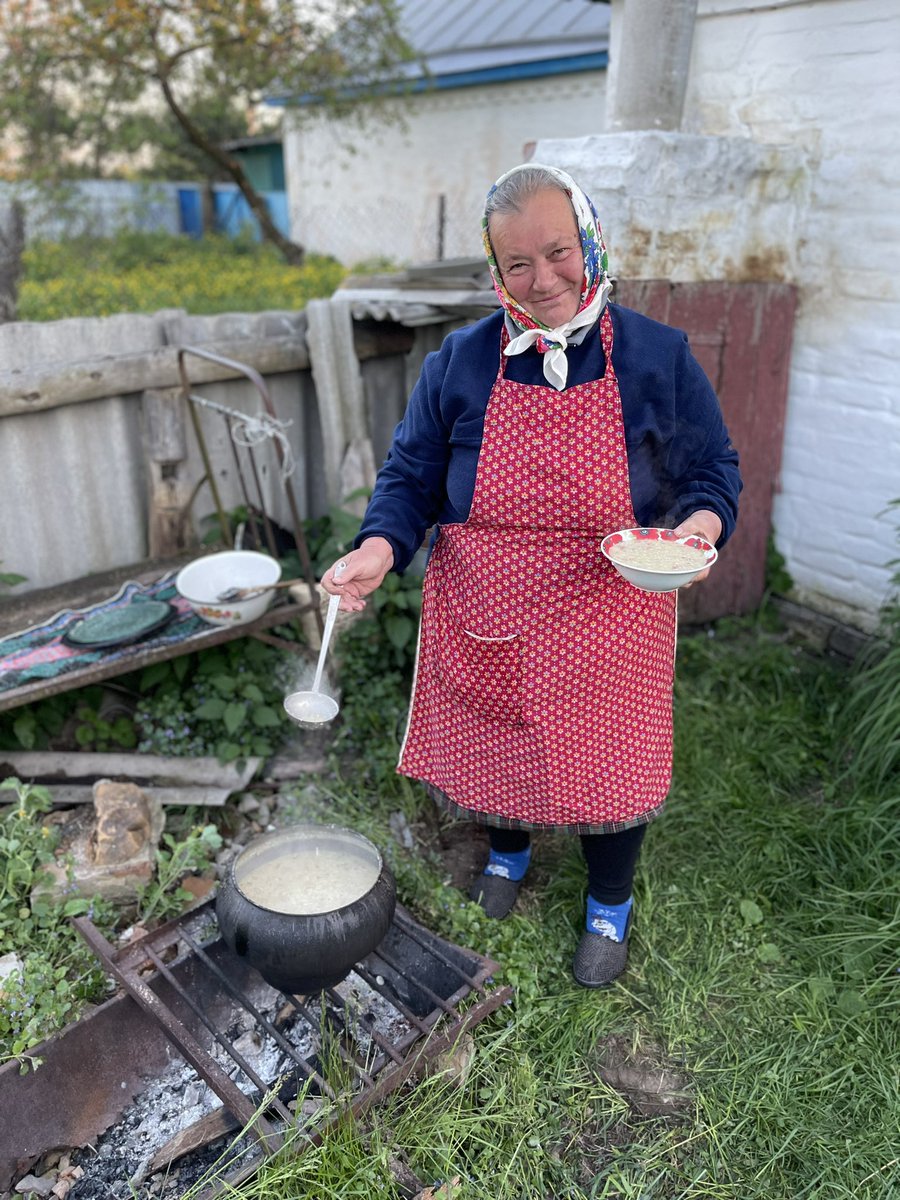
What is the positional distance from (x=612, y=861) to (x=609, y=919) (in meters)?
0.22

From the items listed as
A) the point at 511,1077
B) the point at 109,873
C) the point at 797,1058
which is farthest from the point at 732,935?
the point at 109,873

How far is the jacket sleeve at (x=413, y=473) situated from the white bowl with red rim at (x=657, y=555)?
489mm

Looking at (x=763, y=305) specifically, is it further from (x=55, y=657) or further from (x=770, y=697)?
(x=55, y=657)

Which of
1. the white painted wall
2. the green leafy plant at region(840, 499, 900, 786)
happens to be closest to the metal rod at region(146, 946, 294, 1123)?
the green leafy plant at region(840, 499, 900, 786)

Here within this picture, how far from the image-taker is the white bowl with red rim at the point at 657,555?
1.99 m

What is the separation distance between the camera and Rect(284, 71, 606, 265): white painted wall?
37.8ft

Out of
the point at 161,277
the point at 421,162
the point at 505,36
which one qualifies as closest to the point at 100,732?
the point at 161,277

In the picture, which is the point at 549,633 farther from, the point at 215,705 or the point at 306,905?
the point at 215,705

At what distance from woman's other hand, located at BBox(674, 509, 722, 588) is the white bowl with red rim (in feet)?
0.05

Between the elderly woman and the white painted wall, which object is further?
the white painted wall

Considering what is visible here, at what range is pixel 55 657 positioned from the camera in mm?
3250

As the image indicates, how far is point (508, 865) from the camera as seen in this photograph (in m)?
3.01

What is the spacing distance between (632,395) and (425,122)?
41.7ft

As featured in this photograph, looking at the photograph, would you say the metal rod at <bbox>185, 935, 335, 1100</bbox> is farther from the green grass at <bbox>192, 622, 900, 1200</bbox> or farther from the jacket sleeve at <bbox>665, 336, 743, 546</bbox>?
the jacket sleeve at <bbox>665, 336, 743, 546</bbox>
